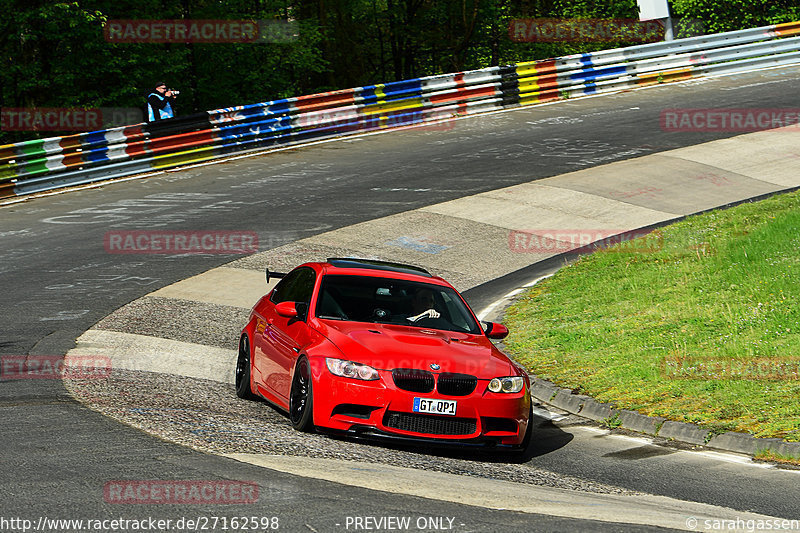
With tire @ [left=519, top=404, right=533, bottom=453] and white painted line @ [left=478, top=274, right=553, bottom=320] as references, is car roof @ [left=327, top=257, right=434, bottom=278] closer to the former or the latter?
tire @ [left=519, top=404, right=533, bottom=453]

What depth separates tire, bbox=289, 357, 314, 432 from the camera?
344 inches

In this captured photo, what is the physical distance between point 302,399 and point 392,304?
1558mm

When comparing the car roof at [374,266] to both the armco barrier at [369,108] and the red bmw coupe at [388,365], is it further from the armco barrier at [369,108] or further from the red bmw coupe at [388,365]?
the armco barrier at [369,108]

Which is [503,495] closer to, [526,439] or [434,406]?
[434,406]

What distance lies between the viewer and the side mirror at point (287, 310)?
9719mm

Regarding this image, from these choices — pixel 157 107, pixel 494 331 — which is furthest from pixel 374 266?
pixel 157 107

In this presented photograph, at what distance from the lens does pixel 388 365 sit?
8.67m

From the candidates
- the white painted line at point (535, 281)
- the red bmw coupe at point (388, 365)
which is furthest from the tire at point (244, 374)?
the white painted line at point (535, 281)

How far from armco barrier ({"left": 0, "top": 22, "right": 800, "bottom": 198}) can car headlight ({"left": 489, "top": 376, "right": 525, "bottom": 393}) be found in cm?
1623

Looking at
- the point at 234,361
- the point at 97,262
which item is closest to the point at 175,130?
the point at 97,262

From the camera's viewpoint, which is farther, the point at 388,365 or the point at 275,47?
the point at 275,47

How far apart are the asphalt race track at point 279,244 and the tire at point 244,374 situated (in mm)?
569

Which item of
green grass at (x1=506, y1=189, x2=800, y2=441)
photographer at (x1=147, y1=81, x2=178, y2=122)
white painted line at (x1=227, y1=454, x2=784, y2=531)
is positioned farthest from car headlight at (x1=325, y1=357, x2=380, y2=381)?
photographer at (x1=147, y1=81, x2=178, y2=122)

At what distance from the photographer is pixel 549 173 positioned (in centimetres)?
2336
